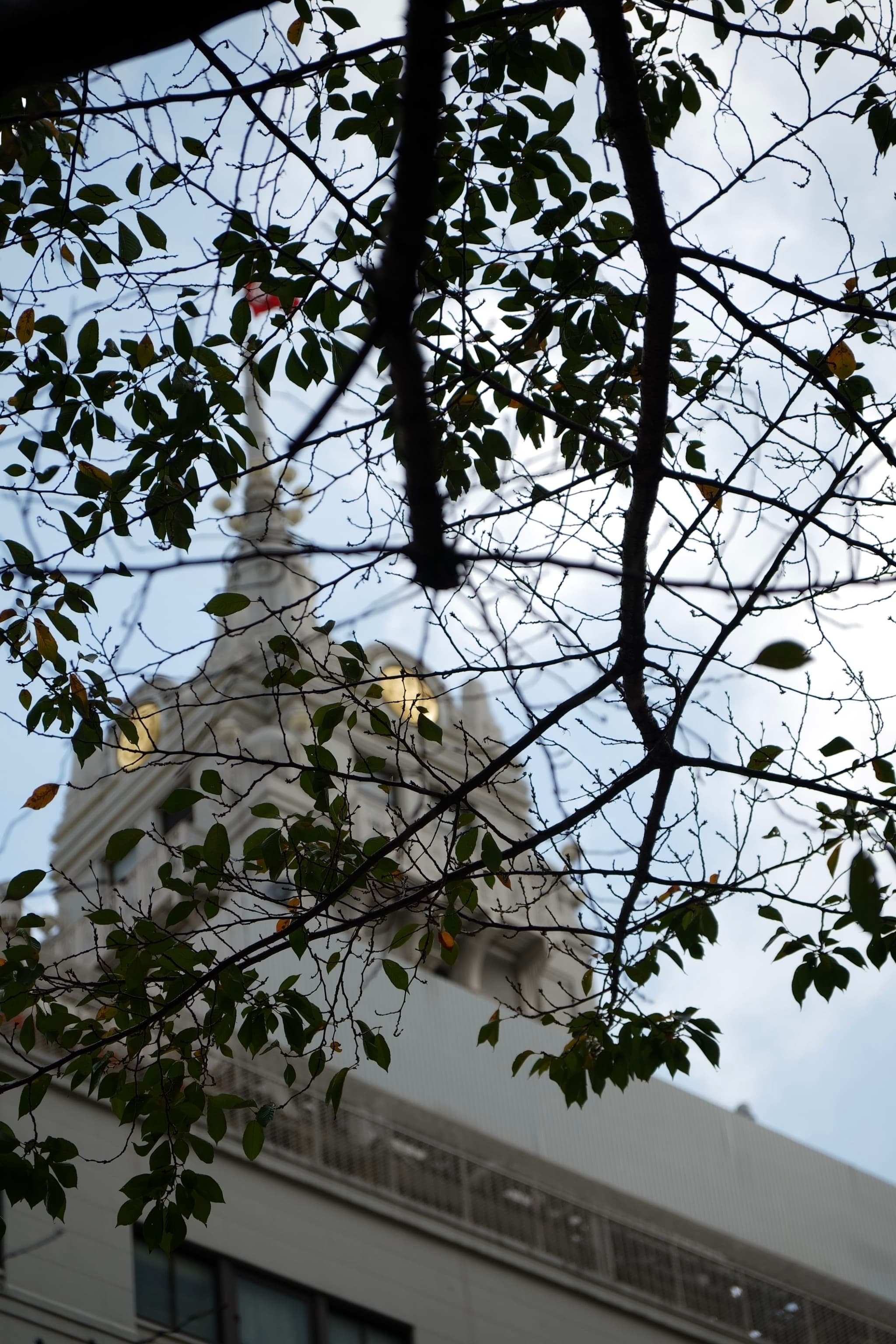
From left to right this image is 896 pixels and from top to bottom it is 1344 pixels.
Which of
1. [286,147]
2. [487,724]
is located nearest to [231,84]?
[286,147]

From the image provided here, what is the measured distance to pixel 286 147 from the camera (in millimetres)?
6496

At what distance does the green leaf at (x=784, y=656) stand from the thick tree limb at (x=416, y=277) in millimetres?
1079

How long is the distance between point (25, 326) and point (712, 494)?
11.6 feet

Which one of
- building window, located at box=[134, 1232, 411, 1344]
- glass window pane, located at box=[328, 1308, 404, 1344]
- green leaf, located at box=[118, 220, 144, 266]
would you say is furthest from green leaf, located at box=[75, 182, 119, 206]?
glass window pane, located at box=[328, 1308, 404, 1344]

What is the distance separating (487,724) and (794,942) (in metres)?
31.2

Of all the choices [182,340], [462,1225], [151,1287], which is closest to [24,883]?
[182,340]

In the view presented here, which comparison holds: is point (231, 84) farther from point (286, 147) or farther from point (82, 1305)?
point (82, 1305)

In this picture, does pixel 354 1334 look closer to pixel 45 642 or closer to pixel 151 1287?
pixel 151 1287

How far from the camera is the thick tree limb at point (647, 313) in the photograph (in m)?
4.80

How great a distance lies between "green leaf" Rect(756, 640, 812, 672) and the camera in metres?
3.71

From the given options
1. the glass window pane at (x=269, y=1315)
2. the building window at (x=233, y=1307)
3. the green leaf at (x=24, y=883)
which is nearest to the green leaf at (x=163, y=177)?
the green leaf at (x=24, y=883)

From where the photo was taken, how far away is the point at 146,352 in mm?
7293

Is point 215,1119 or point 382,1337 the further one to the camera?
point 382,1337

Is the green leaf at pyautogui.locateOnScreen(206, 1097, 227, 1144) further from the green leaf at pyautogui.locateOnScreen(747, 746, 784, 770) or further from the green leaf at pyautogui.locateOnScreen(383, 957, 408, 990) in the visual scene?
the green leaf at pyautogui.locateOnScreen(747, 746, 784, 770)
